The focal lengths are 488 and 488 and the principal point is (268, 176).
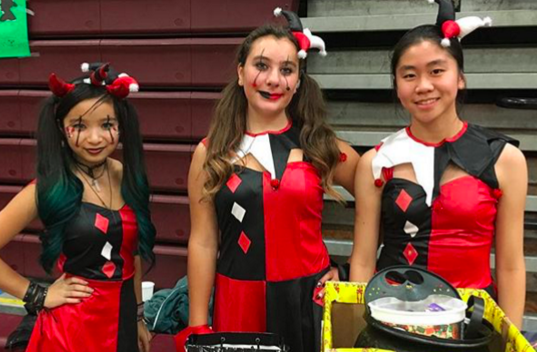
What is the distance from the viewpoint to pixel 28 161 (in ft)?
11.0

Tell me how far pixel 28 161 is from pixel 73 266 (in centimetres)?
199

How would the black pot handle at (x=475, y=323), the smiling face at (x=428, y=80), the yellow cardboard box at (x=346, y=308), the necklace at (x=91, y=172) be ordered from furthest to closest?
1. the necklace at (x=91, y=172)
2. the smiling face at (x=428, y=80)
3. the yellow cardboard box at (x=346, y=308)
4. the black pot handle at (x=475, y=323)

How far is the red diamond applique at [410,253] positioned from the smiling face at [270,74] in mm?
650

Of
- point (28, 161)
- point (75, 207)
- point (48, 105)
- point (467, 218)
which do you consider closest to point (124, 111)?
point (48, 105)

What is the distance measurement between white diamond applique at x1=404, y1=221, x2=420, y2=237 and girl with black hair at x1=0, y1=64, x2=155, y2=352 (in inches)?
36.6

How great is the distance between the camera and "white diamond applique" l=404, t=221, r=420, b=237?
1.53 m

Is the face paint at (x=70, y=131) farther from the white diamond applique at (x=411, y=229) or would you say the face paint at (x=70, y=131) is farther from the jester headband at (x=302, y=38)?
the white diamond applique at (x=411, y=229)

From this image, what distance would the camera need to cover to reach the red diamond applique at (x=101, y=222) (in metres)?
1.65

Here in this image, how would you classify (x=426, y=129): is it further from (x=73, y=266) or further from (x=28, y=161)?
(x=28, y=161)

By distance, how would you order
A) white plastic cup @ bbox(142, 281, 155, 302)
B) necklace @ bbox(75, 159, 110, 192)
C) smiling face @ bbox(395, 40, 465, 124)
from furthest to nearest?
white plastic cup @ bbox(142, 281, 155, 302), necklace @ bbox(75, 159, 110, 192), smiling face @ bbox(395, 40, 465, 124)

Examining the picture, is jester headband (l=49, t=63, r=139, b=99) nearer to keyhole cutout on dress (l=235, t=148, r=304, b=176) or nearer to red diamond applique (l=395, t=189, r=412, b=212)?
keyhole cutout on dress (l=235, t=148, r=304, b=176)

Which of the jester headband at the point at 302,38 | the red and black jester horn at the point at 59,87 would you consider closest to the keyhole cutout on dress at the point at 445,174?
the jester headband at the point at 302,38

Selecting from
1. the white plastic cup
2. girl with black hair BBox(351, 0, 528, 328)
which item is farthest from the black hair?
the white plastic cup

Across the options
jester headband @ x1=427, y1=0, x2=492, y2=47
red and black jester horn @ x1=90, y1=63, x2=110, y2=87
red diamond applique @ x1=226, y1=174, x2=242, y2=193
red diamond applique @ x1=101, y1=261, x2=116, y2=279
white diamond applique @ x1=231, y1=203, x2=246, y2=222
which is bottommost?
red diamond applique @ x1=101, y1=261, x2=116, y2=279
